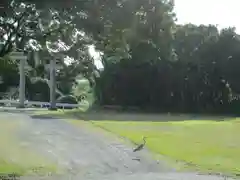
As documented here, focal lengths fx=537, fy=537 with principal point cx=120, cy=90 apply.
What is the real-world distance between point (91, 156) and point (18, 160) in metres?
2.45

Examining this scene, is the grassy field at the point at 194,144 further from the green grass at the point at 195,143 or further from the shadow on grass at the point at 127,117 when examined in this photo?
the shadow on grass at the point at 127,117

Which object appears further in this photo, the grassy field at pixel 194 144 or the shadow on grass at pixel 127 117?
the shadow on grass at pixel 127 117

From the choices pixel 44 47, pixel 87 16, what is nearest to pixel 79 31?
pixel 87 16

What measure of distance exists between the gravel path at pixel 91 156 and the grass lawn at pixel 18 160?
15.5 inches

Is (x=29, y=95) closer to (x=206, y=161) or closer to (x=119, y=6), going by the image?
(x=206, y=161)

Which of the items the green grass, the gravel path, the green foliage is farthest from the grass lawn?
the green foliage

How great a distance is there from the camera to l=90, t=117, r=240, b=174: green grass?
647 inches

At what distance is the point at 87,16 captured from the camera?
30.6 ft

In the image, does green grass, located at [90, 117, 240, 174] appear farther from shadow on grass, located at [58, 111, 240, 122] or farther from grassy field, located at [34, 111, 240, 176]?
shadow on grass, located at [58, 111, 240, 122]

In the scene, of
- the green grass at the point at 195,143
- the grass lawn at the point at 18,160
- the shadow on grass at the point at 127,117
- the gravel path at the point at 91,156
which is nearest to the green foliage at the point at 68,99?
the shadow on grass at the point at 127,117

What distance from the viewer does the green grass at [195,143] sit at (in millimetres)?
16422

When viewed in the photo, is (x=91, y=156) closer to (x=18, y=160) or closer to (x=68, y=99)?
(x=18, y=160)

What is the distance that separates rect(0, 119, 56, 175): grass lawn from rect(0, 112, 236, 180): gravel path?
39 centimetres

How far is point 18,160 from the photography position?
1575 cm
